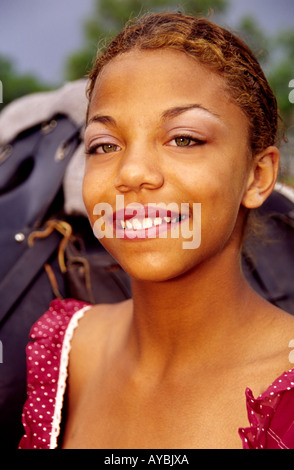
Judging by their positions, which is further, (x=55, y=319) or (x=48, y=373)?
(x=55, y=319)

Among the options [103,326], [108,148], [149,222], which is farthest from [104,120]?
[103,326]

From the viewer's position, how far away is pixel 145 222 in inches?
50.3

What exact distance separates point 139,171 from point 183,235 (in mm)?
184

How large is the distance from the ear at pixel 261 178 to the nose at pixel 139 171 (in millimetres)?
299

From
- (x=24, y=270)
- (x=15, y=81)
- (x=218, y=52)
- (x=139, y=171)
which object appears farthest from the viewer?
(x=15, y=81)

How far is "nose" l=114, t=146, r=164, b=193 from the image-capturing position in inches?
48.4

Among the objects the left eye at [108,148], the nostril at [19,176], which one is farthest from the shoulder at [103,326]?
the nostril at [19,176]

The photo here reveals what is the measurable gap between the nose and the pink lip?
51 mm

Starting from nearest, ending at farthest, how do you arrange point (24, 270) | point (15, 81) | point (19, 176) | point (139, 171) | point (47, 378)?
point (139, 171)
point (47, 378)
point (24, 270)
point (19, 176)
point (15, 81)

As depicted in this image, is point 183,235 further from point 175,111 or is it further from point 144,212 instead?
point 175,111

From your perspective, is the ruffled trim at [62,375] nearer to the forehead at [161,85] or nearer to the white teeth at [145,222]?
the white teeth at [145,222]

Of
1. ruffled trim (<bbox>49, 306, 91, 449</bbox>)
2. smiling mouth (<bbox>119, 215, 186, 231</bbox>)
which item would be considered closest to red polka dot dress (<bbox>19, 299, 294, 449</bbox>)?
ruffled trim (<bbox>49, 306, 91, 449</bbox>)

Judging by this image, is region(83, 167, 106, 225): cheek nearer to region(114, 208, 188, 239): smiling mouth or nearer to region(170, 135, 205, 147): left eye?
region(114, 208, 188, 239): smiling mouth
